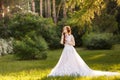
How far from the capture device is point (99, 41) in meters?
36.8

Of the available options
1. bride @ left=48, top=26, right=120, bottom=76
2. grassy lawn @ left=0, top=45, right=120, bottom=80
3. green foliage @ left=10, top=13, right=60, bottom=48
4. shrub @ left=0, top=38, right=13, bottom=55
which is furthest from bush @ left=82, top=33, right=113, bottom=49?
bride @ left=48, top=26, right=120, bottom=76

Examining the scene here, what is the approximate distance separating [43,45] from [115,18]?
5655 millimetres

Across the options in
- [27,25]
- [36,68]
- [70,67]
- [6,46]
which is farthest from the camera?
[27,25]

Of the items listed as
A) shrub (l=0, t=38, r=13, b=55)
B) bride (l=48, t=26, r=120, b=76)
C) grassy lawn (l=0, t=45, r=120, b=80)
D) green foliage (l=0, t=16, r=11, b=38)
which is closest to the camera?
bride (l=48, t=26, r=120, b=76)

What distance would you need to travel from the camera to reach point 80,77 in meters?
14.5

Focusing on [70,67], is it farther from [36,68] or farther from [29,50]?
[29,50]

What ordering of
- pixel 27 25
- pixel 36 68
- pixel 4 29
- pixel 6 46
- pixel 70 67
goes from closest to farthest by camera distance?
pixel 70 67 < pixel 36 68 < pixel 6 46 < pixel 4 29 < pixel 27 25

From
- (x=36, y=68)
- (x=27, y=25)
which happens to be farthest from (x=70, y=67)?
(x=27, y=25)

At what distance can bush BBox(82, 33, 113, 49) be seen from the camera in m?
36.7

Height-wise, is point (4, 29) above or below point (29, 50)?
above

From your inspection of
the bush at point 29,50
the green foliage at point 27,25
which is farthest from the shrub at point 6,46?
the bush at point 29,50

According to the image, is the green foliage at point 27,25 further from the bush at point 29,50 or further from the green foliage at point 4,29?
the bush at point 29,50

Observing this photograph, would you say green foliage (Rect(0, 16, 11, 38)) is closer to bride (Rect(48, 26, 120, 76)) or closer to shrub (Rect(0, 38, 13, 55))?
shrub (Rect(0, 38, 13, 55))

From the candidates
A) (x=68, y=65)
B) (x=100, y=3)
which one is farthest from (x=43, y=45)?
(x=68, y=65)
